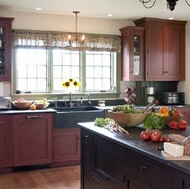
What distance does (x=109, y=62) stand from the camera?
21.2ft

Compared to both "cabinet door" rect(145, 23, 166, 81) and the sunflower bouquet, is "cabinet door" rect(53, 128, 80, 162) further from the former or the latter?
"cabinet door" rect(145, 23, 166, 81)

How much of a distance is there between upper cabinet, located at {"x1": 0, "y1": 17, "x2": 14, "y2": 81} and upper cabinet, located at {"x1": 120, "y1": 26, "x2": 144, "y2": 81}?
6.80 feet

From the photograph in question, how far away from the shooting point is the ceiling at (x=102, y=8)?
498 centimetres

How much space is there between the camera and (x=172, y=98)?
636cm

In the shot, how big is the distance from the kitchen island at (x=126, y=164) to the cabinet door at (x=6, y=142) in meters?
1.68

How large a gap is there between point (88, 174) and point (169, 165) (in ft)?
5.16

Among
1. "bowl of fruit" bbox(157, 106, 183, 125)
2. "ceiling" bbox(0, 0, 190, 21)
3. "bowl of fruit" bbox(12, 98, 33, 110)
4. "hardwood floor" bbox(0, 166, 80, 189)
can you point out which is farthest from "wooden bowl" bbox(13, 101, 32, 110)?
"bowl of fruit" bbox(157, 106, 183, 125)

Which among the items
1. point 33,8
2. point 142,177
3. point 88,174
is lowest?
point 88,174

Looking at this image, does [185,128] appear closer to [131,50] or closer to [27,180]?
[27,180]

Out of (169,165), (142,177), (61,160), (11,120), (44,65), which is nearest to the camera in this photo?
(169,165)

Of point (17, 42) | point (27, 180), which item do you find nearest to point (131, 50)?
point (17, 42)

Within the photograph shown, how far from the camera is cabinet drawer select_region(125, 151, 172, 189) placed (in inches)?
87.9

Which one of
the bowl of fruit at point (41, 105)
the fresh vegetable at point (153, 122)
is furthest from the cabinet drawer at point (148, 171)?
the bowl of fruit at point (41, 105)

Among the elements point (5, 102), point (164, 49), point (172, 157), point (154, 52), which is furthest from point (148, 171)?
point (164, 49)
